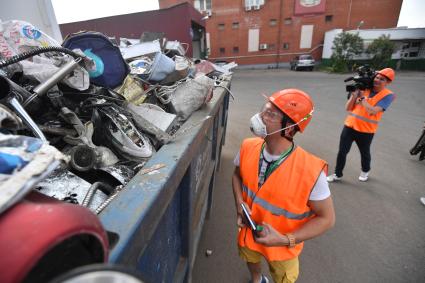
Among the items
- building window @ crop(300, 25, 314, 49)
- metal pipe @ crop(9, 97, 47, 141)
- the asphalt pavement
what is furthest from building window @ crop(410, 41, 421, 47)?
metal pipe @ crop(9, 97, 47, 141)

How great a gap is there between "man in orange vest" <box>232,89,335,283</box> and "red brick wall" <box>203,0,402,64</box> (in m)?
28.4

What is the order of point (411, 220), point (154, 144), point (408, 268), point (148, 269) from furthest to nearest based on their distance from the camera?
point (411, 220)
point (408, 268)
point (154, 144)
point (148, 269)

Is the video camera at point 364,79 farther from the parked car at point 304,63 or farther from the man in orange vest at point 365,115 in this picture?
the parked car at point 304,63

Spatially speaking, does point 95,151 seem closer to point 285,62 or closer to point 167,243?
point 167,243

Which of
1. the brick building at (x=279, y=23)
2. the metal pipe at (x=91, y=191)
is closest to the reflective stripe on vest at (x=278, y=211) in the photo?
the metal pipe at (x=91, y=191)

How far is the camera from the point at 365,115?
11.0ft

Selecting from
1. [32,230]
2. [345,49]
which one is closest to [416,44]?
[345,49]

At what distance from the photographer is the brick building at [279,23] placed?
25.4m

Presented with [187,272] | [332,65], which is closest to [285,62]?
[332,65]

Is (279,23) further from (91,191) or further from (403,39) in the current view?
(91,191)

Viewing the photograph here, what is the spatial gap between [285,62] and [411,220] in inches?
1073

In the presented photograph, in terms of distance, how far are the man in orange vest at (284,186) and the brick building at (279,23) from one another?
28223 mm

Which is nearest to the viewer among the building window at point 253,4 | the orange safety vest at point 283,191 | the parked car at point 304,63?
the orange safety vest at point 283,191

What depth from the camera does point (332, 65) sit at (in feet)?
73.9
